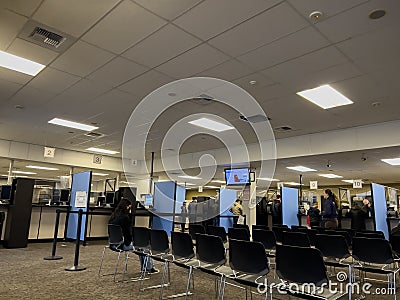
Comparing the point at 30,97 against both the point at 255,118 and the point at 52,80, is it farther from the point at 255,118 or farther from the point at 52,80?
the point at 255,118

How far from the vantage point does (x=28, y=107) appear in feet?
20.7

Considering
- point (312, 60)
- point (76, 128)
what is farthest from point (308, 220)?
point (76, 128)

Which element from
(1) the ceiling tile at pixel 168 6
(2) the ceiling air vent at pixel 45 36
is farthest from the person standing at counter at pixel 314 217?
(2) the ceiling air vent at pixel 45 36

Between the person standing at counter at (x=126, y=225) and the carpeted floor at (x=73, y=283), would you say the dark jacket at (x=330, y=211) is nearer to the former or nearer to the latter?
the carpeted floor at (x=73, y=283)

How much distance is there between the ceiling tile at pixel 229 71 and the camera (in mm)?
4237

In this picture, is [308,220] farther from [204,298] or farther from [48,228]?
[48,228]

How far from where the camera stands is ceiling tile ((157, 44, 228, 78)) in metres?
3.92

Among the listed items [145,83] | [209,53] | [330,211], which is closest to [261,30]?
[209,53]

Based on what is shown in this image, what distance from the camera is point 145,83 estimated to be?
4.95 m

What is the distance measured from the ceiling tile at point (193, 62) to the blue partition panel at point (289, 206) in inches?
220

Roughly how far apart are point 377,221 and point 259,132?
346cm

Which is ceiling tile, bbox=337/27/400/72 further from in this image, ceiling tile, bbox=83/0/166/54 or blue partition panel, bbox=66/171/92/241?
blue partition panel, bbox=66/171/92/241

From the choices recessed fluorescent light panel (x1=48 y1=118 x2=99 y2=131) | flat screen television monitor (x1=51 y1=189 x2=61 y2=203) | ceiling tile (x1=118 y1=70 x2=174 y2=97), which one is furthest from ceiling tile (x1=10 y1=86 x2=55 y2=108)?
flat screen television monitor (x1=51 y1=189 x2=61 y2=203)

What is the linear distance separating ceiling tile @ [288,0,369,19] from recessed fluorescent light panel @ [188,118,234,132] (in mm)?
3915
